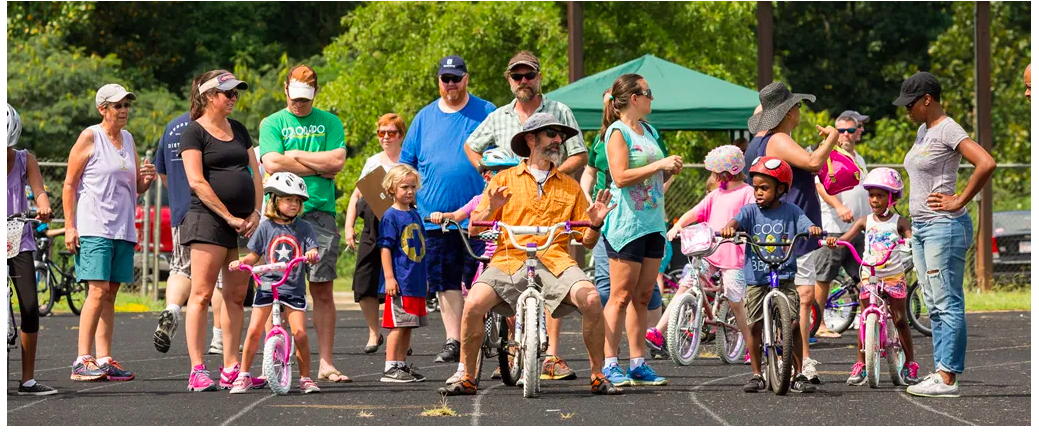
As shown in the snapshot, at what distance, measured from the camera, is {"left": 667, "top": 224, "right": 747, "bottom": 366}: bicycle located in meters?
10.9

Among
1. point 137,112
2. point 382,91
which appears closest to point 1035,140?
point 382,91

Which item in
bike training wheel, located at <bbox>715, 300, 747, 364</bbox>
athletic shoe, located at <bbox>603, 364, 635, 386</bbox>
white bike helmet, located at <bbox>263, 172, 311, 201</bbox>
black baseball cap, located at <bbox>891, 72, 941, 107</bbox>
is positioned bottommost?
athletic shoe, located at <bbox>603, 364, 635, 386</bbox>

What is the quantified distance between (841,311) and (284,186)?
267 inches

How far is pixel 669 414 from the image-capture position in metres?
7.90

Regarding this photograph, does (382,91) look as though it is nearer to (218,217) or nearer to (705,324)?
(705,324)

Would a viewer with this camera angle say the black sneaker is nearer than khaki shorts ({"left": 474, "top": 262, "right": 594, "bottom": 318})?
No

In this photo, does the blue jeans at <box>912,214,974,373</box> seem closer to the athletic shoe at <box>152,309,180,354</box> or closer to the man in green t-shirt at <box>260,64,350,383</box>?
the man in green t-shirt at <box>260,64,350,383</box>

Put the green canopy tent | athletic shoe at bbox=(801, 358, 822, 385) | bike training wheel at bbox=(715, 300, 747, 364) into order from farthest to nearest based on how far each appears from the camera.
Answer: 1. the green canopy tent
2. bike training wheel at bbox=(715, 300, 747, 364)
3. athletic shoe at bbox=(801, 358, 822, 385)

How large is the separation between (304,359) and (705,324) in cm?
358

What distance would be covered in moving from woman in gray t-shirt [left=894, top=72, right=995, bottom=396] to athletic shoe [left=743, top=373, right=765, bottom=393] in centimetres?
81

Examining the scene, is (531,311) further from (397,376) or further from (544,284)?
(397,376)

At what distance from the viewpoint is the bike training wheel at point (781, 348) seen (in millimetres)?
8672

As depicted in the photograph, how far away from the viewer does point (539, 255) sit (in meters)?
8.70

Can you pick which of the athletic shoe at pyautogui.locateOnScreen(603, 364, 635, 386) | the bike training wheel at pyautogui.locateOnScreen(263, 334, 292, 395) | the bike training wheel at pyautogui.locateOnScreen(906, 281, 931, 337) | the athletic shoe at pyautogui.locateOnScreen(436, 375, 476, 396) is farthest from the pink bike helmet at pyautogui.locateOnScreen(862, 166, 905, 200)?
the bike training wheel at pyautogui.locateOnScreen(906, 281, 931, 337)
